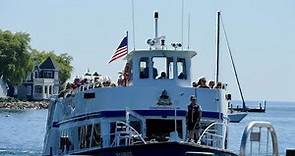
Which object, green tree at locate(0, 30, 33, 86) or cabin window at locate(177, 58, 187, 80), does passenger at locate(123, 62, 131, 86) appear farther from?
green tree at locate(0, 30, 33, 86)

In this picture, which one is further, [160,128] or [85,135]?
[85,135]

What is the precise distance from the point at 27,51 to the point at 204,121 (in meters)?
131

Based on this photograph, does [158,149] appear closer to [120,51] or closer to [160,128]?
[160,128]

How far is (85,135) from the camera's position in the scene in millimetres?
34219

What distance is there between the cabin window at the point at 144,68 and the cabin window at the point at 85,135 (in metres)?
2.43

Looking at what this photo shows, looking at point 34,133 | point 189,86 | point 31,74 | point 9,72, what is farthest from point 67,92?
point 31,74

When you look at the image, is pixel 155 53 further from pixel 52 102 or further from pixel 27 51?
pixel 27 51

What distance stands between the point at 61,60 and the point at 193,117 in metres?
154

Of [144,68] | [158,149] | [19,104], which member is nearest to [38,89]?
[19,104]

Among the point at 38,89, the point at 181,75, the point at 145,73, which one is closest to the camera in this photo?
the point at 145,73

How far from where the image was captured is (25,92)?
17612 centimetres

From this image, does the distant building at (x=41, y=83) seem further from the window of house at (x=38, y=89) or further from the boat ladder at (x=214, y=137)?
the boat ladder at (x=214, y=137)

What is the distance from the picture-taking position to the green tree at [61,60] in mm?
178250

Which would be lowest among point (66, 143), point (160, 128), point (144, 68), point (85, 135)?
point (66, 143)
